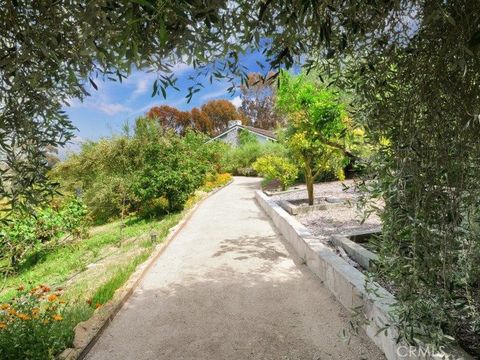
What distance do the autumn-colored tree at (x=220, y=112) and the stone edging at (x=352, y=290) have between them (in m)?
52.7

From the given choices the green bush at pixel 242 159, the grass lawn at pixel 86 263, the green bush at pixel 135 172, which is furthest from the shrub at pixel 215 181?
the grass lawn at pixel 86 263

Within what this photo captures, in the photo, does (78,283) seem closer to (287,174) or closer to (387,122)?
(387,122)

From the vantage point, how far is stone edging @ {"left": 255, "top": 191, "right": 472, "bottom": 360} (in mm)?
2889

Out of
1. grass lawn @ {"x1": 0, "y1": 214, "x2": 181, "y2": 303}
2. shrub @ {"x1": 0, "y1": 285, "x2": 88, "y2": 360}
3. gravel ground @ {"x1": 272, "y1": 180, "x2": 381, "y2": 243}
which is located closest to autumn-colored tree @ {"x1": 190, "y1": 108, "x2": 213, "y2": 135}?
grass lawn @ {"x1": 0, "y1": 214, "x2": 181, "y2": 303}

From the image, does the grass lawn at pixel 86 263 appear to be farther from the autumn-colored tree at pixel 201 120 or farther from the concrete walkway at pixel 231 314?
the autumn-colored tree at pixel 201 120

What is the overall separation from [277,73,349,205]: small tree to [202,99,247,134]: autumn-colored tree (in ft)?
161

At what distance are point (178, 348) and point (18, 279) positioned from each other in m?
7.53

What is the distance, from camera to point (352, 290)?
4.22m

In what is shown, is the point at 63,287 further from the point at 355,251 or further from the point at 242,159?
the point at 242,159

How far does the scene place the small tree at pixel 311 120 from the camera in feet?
30.6

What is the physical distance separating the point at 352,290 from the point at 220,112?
57270mm

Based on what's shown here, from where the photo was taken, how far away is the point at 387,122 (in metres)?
2.37

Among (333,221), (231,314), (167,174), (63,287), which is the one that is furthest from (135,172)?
(231,314)

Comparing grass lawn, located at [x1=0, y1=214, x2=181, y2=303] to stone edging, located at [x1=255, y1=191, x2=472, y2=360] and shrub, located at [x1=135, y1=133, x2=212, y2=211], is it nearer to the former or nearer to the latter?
shrub, located at [x1=135, y1=133, x2=212, y2=211]
